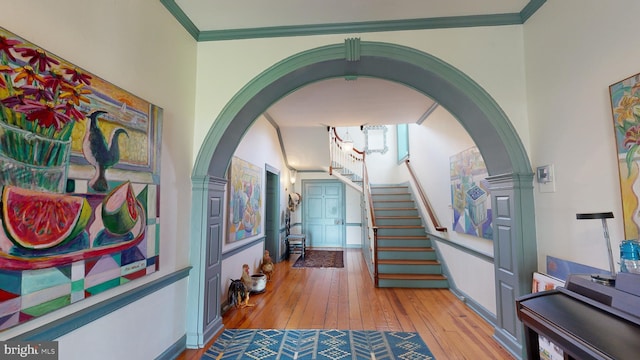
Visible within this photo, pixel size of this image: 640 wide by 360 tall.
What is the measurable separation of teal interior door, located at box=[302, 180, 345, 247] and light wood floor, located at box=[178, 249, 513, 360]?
3475 mm

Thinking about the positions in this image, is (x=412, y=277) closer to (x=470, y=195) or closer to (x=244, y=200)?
(x=470, y=195)

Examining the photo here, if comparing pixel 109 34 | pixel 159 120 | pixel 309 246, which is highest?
pixel 109 34

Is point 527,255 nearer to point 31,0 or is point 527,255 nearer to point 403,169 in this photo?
point 31,0

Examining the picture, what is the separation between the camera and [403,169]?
23.9ft

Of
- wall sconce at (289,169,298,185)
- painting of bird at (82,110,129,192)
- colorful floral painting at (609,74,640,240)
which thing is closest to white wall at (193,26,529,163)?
colorful floral painting at (609,74,640,240)

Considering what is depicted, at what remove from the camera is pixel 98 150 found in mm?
1575

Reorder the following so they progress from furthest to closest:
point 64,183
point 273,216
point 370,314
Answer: point 273,216, point 370,314, point 64,183

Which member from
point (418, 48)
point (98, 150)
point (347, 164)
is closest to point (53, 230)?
point (98, 150)

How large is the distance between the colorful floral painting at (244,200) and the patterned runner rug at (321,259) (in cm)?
183

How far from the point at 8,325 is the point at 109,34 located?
169cm

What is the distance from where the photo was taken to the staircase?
427 centimetres

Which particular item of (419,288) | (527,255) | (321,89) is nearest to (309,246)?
(419,288)

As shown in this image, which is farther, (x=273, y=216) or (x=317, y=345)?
(x=273, y=216)

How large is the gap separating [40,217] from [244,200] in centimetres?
269
